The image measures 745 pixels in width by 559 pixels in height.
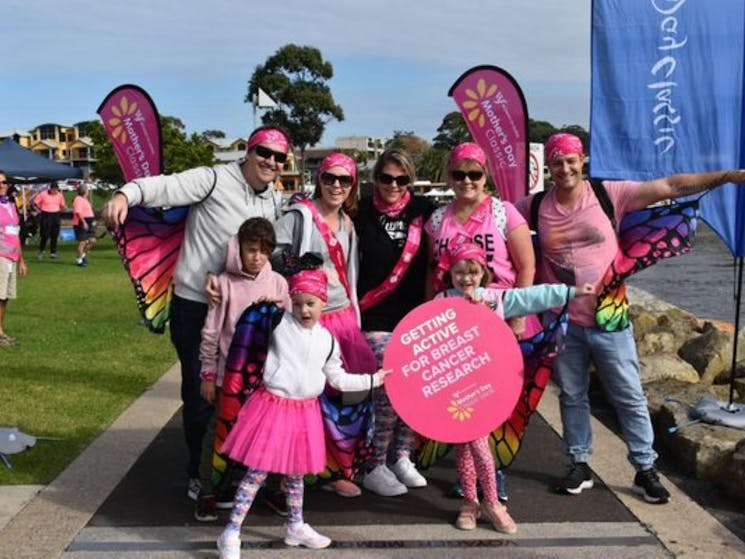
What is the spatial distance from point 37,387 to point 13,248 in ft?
8.57

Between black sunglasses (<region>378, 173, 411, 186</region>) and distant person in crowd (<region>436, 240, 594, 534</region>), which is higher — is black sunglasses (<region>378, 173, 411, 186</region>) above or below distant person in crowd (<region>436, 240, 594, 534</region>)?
above

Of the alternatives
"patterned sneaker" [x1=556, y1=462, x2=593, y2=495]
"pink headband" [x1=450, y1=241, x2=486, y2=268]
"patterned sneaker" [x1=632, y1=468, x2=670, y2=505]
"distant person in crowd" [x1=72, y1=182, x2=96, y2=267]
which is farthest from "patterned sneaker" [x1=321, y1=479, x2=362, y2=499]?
"distant person in crowd" [x1=72, y1=182, x2=96, y2=267]

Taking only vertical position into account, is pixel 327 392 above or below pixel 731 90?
below

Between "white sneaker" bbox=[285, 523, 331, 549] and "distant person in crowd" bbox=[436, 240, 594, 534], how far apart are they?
0.70 metres

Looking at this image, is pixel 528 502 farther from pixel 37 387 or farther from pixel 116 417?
pixel 37 387

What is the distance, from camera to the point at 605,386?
4.60 m

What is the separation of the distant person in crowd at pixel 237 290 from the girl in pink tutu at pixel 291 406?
0.22 m

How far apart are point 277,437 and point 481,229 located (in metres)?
1.45

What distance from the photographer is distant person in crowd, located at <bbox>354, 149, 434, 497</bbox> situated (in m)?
4.25

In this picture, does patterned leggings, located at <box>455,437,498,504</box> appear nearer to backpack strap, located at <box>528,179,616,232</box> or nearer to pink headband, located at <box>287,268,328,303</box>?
pink headband, located at <box>287,268,328,303</box>

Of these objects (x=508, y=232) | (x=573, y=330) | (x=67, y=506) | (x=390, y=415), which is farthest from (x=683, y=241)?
(x=67, y=506)

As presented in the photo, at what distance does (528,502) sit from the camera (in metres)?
4.45

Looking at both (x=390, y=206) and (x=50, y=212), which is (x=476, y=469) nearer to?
(x=390, y=206)

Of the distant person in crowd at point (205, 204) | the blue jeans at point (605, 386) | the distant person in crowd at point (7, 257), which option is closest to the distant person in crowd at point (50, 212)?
the distant person in crowd at point (7, 257)
